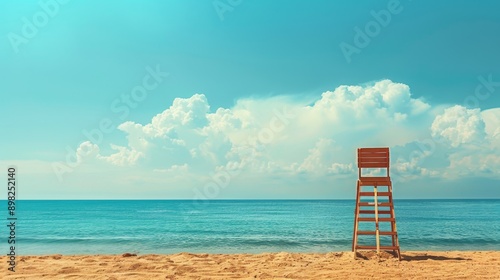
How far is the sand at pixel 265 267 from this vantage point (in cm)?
970

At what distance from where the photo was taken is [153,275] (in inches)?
390

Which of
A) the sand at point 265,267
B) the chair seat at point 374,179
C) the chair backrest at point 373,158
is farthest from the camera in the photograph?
the chair seat at point 374,179

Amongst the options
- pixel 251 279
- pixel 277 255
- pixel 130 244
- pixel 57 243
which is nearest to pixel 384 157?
pixel 277 255

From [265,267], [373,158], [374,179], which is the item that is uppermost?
[373,158]

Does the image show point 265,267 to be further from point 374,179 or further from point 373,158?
point 373,158

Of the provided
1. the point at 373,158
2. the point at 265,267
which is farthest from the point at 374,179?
the point at 265,267

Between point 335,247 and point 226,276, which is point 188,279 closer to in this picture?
point 226,276

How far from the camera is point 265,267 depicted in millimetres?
10766

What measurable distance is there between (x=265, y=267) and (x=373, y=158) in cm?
471

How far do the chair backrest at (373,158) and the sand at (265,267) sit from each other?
276 centimetres

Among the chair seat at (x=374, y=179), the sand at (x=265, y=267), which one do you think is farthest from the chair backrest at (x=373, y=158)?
the sand at (x=265, y=267)

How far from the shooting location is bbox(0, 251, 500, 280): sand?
9695 mm

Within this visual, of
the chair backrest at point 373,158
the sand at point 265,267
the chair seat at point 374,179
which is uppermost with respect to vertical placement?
the chair backrest at point 373,158

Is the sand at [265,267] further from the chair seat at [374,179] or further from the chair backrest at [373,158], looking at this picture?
the chair backrest at [373,158]
